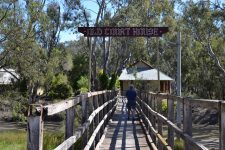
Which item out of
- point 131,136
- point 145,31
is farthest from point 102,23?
point 131,136

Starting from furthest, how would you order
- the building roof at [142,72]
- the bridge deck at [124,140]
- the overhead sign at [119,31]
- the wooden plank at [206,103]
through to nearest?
the building roof at [142,72], the overhead sign at [119,31], the bridge deck at [124,140], the wooden plank at [206,103]

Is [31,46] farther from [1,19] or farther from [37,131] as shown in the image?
[37,131]

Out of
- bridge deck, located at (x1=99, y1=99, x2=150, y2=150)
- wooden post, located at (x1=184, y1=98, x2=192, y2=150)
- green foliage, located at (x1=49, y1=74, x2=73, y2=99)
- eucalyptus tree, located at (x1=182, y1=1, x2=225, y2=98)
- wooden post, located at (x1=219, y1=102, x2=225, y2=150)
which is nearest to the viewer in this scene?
wooden post, located at (x1=219, y1=102, x2=225, y2=150)

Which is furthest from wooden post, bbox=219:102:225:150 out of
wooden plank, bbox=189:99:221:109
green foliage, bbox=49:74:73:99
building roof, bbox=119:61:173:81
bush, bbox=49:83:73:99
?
building roof, bbox=119:61:173:81

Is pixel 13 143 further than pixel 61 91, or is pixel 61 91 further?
pixel 61 91

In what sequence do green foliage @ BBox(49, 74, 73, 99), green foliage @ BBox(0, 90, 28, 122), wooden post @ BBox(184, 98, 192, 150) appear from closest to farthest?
wooden post @ BBox(184, 98, 192, 150) < green foliage @ BBox(0, 90, 28, 122) < green foliage @ BBox(49, 74, 73, 99)

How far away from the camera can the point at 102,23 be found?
46.3 meters

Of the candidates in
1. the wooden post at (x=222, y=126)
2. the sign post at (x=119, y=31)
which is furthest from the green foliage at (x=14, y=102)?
the wooden post at (x=222, y=126)

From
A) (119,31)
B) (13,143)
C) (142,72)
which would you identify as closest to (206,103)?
(119,31)

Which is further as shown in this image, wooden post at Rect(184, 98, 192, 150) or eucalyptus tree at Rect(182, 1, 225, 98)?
eucalyptus tree at Rect(182, 1, 225, 98)

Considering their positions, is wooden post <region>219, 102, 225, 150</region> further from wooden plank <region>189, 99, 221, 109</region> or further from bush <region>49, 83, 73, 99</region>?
bush <region>49, 83, 73, 99</region>

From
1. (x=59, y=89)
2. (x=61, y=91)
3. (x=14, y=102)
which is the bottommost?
(x=14, y=102)

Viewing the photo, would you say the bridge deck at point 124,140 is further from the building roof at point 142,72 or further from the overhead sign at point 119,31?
the building roof at point 142,72

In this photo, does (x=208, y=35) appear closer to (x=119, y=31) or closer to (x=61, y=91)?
(x=61, y=91)
